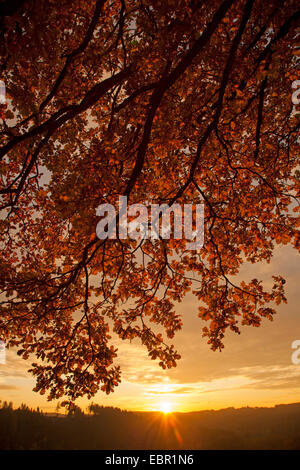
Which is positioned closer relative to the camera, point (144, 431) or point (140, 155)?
point (140, 155)

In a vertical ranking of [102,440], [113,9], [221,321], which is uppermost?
[113,9]

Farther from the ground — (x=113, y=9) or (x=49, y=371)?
(x=113, y=9)

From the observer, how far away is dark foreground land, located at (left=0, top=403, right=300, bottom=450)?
2612cm

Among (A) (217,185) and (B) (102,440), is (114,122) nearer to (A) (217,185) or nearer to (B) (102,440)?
(A) (217,185)

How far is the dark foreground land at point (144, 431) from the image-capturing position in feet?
85.7

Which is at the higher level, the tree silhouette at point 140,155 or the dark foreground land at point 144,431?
the tree silhouette at point 140,155

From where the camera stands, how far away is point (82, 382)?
8148 millimetres

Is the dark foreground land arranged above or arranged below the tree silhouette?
below

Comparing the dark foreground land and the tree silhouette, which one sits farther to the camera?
the dark foreground land

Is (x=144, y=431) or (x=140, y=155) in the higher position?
(x=140, y=155)

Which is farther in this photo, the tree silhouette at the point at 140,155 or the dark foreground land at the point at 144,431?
the dark foreground land at the point at 144,431

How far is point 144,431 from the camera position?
41.7 m

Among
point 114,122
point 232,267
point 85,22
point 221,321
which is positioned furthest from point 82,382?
point 85,22

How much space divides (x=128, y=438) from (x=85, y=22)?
49.9m
